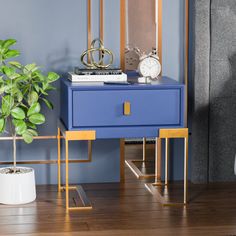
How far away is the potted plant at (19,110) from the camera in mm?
3469

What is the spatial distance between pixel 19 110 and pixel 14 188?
41cm

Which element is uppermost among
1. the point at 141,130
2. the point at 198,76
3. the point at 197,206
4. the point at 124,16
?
the point at 124,16

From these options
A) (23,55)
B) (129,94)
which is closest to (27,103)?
(23,55)

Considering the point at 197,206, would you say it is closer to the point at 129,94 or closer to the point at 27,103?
the point at 129,94

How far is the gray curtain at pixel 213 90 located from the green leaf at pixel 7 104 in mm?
1084

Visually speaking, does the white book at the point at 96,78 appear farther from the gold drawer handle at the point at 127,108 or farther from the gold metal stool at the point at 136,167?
the gold metal stool at the point at 136,167

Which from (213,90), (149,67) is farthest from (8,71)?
(213,90)

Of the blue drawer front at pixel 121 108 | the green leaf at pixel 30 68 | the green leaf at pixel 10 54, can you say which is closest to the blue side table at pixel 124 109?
the blue drawer front at pixel 121 108

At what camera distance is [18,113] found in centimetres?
345

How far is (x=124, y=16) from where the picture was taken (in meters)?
3.91

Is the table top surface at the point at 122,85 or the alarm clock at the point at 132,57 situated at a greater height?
the alarm clock at the point at 132,57

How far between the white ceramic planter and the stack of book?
0.56 metres

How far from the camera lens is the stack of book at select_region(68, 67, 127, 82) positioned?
3574 millimetres

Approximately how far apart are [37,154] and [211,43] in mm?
1173
